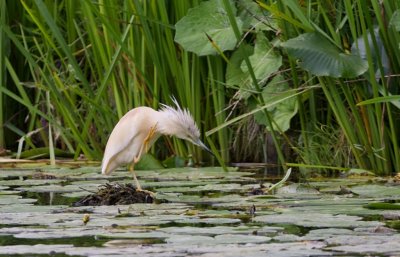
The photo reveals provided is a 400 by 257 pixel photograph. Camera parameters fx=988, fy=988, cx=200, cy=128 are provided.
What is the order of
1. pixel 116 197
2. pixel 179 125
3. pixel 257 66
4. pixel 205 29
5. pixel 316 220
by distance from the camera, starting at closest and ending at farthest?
pixel 316 220
pixel 116 197
pixel 179 125
pixel 257 66
pixel 205 29

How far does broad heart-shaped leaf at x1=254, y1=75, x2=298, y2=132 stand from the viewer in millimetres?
6250

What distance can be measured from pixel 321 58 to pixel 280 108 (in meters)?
0.91

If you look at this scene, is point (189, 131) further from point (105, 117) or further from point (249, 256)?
point (249, 256)

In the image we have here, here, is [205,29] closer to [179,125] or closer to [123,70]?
[123,70]

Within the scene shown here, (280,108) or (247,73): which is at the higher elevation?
(247,73)

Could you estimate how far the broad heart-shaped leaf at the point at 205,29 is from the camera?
6.33 meters

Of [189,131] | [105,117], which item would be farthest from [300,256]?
[105,117]

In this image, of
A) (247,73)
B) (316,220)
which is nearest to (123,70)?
(247,73)

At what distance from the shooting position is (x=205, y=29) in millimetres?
6586

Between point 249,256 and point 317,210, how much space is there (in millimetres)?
1203

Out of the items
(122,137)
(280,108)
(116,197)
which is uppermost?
(280,108)

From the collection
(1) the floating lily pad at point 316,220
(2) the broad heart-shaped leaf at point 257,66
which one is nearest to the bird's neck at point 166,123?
(2) the broad heart-shaped leaf at point 257,66

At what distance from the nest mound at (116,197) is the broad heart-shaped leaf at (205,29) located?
1776mm

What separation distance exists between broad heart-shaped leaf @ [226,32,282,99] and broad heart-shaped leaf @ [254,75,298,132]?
74 mm
